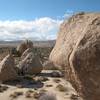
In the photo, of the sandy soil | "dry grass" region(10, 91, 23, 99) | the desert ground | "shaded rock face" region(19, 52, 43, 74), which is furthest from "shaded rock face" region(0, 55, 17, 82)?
"dry grass" region(10, 91, 23, 99)

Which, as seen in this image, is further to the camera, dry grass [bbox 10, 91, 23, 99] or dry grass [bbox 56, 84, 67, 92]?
dry grass [bbox 56, 84, 67, 92]

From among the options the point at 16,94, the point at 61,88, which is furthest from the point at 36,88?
the point at 61,88

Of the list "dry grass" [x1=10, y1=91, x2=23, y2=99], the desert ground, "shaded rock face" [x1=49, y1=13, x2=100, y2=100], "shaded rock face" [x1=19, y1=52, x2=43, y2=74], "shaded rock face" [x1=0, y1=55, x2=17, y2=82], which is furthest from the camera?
"shaded rock face" [x1=19, y1=52, x2=43, y2=74]

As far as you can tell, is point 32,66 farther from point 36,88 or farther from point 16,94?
point 16,94

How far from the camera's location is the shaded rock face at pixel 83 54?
7.86 m

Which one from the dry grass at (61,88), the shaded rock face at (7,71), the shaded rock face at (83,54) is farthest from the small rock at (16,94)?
the shaded rock face at (83,54)

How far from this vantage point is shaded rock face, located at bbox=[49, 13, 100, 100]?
7859 millimetres

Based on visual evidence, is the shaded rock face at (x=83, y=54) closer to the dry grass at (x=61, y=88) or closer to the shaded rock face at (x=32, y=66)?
the dry grass at (x=61, y=88)

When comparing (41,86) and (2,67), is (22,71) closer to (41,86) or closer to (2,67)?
(2,67)

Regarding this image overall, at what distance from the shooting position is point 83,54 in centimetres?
787

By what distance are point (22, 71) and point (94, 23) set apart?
55.5 feet

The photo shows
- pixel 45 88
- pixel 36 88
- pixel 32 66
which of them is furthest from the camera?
pixel 32 66

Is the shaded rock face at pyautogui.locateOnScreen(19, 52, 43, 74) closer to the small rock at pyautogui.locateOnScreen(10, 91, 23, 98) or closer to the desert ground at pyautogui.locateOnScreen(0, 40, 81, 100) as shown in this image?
the desert ground at pyautogui.locateOnScreen(0, 40, 81, 100)

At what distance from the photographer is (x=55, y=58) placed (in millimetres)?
8484
